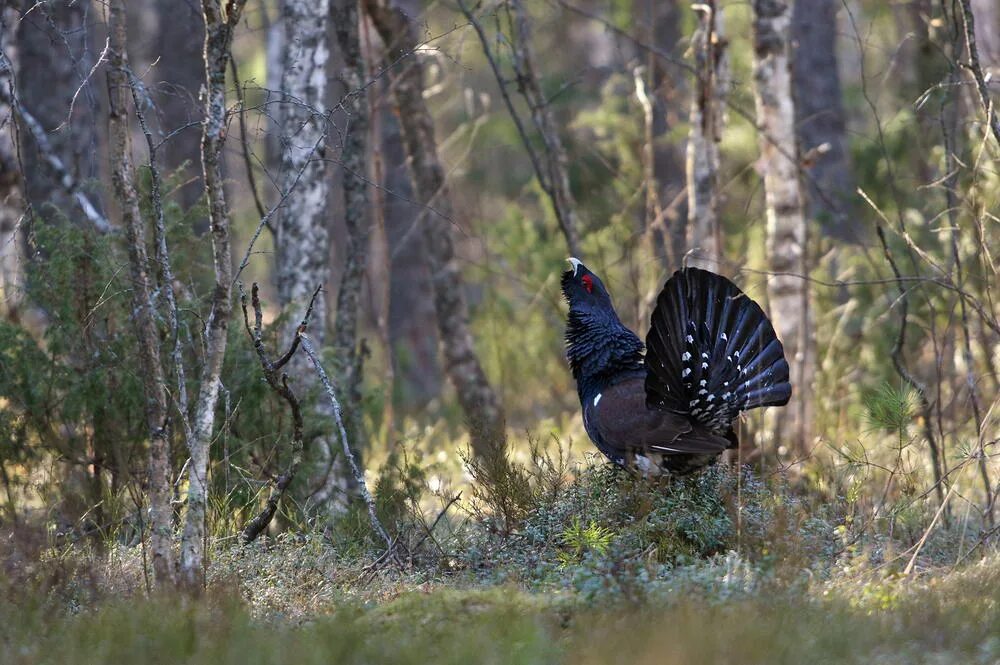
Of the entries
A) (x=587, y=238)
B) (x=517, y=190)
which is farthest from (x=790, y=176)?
(x=517, y=190)

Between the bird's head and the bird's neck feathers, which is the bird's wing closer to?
the bird's neck feathers

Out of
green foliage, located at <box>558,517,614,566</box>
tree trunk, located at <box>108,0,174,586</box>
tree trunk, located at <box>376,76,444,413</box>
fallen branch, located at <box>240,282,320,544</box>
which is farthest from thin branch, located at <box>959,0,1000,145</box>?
tree trunk, located at <box>376,76,444,413</box>

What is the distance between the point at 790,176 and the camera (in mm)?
10227

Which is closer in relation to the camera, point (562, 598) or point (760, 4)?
point (562, 598)

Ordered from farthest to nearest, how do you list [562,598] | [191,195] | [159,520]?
[191,195]
[159,520]
[562,598]

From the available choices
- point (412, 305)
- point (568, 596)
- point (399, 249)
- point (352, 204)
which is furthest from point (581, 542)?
point (412, 305)

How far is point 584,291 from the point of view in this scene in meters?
7.65

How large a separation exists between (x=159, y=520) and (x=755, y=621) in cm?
276

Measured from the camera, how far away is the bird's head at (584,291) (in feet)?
24.9

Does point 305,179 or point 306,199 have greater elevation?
point 305,179

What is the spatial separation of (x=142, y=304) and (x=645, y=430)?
2.96 meters

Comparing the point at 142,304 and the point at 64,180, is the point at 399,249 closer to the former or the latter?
the point at 64,180

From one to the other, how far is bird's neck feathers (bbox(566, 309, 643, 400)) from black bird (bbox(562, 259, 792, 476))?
385mm

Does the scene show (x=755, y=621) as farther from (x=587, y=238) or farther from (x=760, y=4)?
(x=587, y=238)
